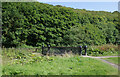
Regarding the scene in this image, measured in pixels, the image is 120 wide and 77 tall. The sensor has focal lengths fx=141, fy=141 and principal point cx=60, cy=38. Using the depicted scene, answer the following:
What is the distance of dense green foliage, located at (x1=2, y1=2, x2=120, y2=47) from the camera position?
34.3 ft

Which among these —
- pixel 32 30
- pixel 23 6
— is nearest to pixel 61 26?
pixel 32 30

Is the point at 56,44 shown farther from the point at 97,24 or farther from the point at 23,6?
the point at 97,24

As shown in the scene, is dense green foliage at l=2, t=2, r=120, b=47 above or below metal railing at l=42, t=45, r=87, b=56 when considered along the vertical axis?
above

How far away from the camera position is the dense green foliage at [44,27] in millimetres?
10445

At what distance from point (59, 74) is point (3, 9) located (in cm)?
761

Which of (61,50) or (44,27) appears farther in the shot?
(44,27)

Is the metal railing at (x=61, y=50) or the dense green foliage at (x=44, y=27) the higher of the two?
the dense green foliage at (x=44, y=27)

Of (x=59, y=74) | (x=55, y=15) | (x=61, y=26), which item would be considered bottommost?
(x=59, y=74)

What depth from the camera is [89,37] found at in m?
12.5

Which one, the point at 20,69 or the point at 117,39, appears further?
the point at 117,39

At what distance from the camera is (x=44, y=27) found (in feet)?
38.1

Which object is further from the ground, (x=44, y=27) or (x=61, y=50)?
(x=44, y=27)

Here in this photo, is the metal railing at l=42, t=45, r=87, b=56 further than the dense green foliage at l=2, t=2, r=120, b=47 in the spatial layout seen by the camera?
No

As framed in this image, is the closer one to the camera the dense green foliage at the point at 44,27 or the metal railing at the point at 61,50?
the metal railing at the point at 61,50
